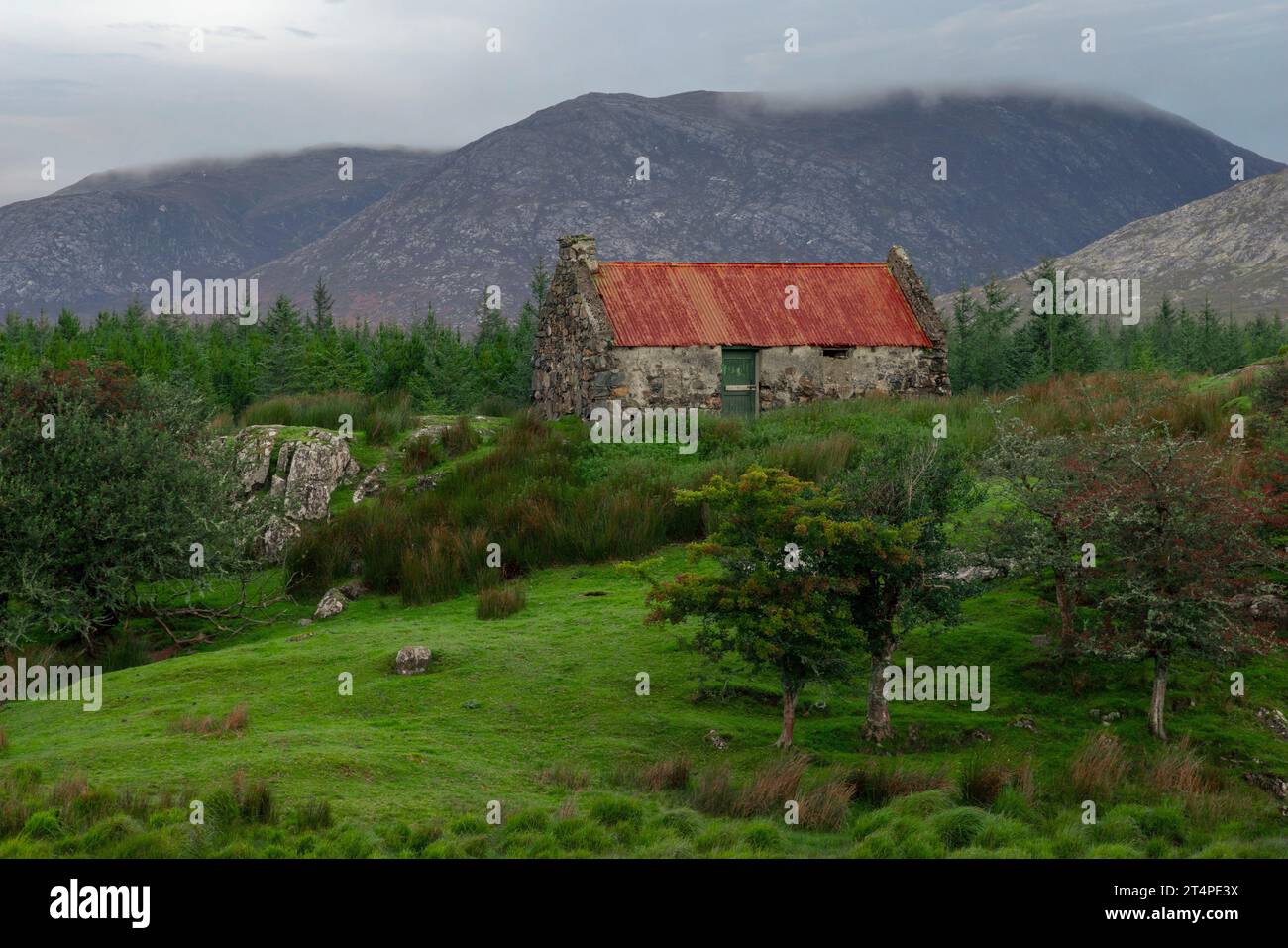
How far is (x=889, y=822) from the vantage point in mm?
11453

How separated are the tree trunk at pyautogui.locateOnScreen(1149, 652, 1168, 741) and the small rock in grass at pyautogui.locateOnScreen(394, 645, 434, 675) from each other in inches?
357

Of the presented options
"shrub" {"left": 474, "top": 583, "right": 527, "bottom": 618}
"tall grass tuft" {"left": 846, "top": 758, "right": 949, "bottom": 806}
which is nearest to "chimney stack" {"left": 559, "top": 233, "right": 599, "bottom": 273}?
"shrub" {"left": 474, "top": 583, "right": 527, "bottom": 618}

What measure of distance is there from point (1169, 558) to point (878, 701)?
373 cm

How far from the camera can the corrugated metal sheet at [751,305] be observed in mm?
34000

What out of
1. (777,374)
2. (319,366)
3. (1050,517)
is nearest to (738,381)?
(777,374)

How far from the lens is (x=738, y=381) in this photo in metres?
34.2

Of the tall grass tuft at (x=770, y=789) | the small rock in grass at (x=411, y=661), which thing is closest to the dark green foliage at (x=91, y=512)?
the small rock in grass at (x=411, y=661)

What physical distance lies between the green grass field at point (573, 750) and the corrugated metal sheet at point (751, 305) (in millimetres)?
15768

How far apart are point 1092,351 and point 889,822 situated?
46.5 meters

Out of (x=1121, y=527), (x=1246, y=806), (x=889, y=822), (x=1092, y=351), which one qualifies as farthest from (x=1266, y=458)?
(x=1092, y=351)

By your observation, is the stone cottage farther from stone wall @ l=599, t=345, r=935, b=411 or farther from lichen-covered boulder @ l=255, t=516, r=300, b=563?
lichen-covered boulder @ l=255, t=516, r=300, b=563

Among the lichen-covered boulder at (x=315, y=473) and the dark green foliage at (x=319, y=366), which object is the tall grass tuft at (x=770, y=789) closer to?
the lichen-covered boulder at (x=315, y=473)

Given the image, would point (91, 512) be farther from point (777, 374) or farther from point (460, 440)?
point (777, 374)
